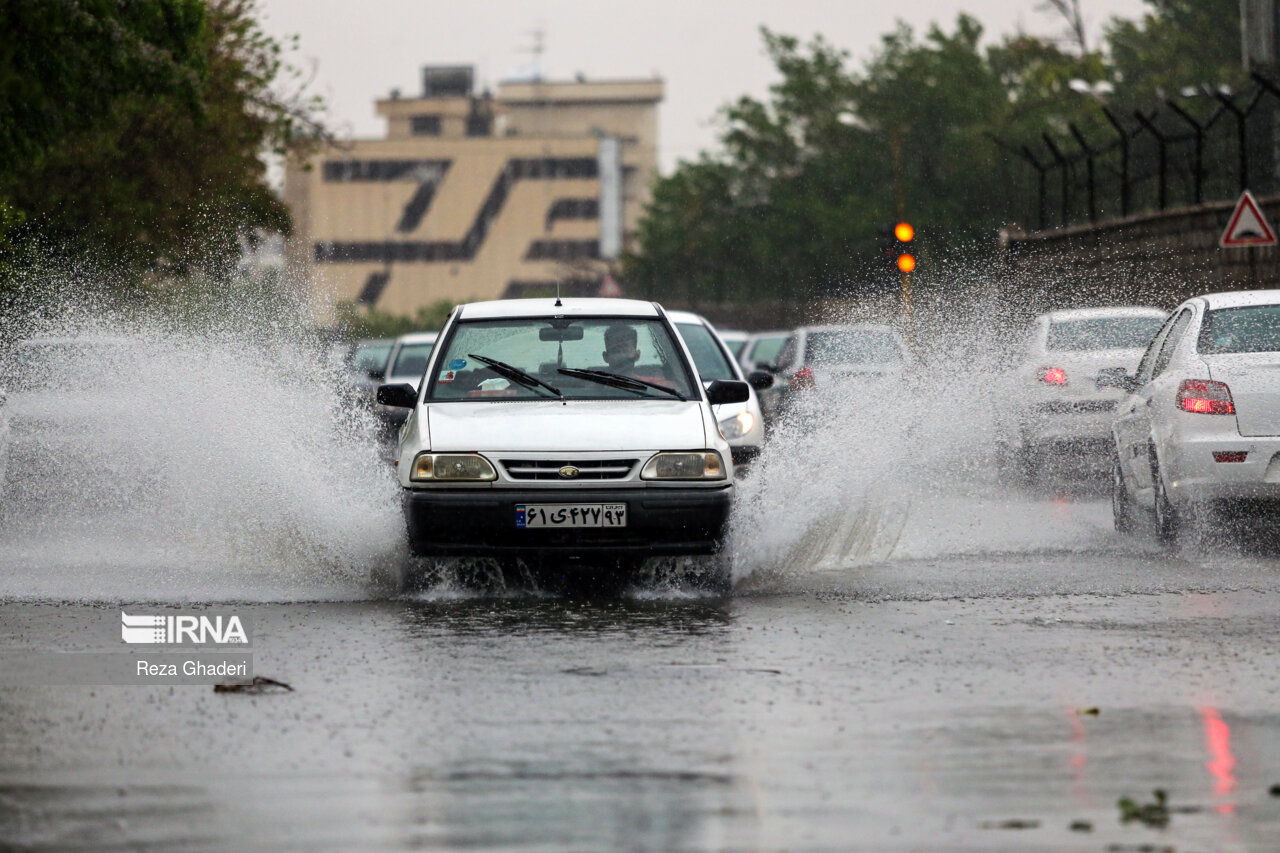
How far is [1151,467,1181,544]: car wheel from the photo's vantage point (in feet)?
43.1

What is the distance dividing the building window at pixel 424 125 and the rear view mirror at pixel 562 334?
132542mm

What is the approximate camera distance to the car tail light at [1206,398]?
12695 millimetres

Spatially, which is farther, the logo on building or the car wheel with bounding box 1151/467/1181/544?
the car wheel with bounding box 1151/467/1181/544

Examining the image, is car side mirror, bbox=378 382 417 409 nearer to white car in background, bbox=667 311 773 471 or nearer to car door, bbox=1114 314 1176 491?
white car in background, bbox=667 311 773 471

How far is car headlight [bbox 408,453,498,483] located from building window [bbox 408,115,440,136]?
134m

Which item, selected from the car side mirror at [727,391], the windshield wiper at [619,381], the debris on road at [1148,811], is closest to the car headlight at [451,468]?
the windshield wiper at [619,381]

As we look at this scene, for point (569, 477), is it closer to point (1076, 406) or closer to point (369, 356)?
point (1076, 406)

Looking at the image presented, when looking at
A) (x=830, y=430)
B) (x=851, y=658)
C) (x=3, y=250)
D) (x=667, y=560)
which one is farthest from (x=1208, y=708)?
(x=3, y=250)

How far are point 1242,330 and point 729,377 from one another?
450 cm

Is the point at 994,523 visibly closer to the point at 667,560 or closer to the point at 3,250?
the point at 667,560

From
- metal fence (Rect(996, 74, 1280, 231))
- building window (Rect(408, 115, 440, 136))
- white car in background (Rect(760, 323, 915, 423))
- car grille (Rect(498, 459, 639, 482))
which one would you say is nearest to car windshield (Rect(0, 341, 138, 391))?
car grille (Rect(498, 459, 639, 482))

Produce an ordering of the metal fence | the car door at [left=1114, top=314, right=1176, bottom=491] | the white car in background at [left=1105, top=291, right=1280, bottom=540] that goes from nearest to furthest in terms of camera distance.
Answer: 1. the white car in background at [left=1105, top=291, right=1280, bottom=540]
2. the car door at [left=1114, top=314, right=1176, bottom=491]
3. the metal fence

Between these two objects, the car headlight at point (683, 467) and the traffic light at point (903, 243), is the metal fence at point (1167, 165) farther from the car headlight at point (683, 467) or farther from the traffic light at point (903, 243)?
the car headlight at point (683, 467)

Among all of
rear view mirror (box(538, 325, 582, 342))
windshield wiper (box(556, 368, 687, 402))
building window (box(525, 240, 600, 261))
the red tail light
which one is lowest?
the red tail light
